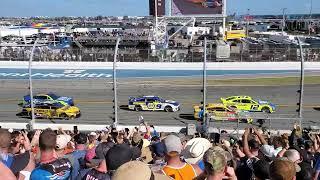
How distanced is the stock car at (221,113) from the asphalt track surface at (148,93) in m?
0.48

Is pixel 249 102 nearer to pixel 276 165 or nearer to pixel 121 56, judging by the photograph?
pixel 121 56

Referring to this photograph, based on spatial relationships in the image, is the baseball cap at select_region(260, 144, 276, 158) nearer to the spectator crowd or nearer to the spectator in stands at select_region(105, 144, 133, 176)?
the spectator crowd

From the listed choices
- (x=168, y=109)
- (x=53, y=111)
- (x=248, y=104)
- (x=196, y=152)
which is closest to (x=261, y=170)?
(x=196, y=152)

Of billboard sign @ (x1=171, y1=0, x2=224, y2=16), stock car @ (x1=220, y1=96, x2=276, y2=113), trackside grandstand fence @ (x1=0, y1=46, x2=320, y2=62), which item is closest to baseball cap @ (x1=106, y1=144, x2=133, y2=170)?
stock car @ (x1=220, y1=96, x2=276, y2=113)

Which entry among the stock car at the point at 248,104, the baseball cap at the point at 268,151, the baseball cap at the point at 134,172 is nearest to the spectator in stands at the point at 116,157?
the baseball cap at the point at 134,172

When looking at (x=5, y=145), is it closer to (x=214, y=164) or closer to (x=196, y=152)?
(x=196, y=152)

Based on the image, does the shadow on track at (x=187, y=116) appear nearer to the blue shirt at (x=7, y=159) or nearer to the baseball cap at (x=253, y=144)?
the baseball cap at (x=253, y=144)

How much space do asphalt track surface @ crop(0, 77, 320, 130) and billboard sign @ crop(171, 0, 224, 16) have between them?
83.8 feet

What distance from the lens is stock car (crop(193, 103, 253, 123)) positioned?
47.7 feet

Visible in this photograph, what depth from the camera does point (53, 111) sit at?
18.5 meters

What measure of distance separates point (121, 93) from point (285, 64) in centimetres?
863

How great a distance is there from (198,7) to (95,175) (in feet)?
154

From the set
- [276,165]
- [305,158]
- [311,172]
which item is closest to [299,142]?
[305,158]

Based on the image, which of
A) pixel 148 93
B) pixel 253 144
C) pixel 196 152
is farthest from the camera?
pixel 148 93
